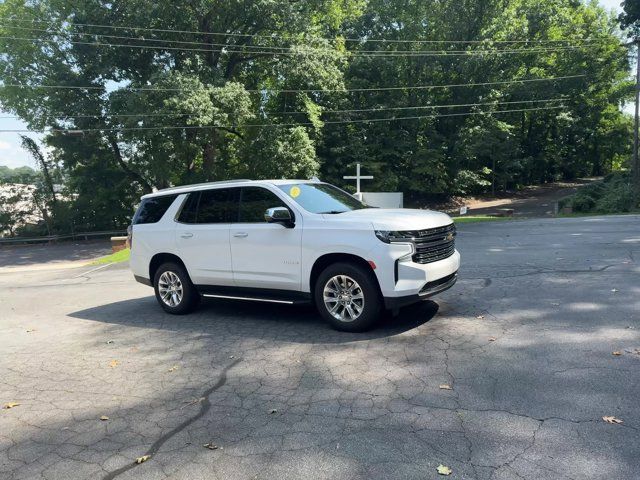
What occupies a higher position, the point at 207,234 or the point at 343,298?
the point at 207,234

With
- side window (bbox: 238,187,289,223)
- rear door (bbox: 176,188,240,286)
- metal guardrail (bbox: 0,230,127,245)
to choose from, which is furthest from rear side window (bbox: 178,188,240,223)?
metal guardrail (bbox: 0,230,127,245)

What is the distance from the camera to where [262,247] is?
667 cm

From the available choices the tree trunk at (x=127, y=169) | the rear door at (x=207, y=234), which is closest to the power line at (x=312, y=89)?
the tree trunk at (x=127, y=169)

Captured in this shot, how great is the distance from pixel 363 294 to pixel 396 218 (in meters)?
1.00

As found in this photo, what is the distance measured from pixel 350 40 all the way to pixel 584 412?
3823 centimetres

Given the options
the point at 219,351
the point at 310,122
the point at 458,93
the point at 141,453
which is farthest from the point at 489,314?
the point at 458,93

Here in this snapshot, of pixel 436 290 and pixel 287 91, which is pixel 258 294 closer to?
pixel 436 290

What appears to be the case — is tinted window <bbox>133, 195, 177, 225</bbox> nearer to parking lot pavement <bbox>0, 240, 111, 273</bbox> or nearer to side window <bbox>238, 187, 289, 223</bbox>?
side window <bbox>238, 187, 289, 223</bbox>

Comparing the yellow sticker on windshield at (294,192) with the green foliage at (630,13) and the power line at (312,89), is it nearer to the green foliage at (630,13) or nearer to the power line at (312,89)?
the power line at (312,89)

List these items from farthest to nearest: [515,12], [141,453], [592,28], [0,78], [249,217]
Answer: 1. [592,28]
2. [515,12]
3. [0,78]
4. [249,217]
5. [141,453]

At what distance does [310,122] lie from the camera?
105ft

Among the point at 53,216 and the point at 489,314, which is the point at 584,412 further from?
the point at 53,216

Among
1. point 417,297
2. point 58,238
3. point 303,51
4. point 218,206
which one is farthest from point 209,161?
point 417,297

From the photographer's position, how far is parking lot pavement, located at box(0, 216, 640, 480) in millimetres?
3295
